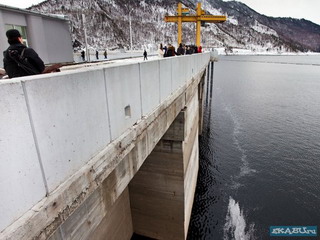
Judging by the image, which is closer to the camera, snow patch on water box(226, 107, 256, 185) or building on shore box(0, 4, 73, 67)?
building on shore box(0, 4, 73, 67)

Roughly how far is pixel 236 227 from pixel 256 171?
722 cm

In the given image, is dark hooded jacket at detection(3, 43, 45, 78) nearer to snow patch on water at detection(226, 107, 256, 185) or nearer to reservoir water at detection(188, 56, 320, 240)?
reservoir water at detection(188, 56, 320, 240)

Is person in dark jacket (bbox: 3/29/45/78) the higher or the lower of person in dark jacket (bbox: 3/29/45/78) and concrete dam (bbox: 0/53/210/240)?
the higher

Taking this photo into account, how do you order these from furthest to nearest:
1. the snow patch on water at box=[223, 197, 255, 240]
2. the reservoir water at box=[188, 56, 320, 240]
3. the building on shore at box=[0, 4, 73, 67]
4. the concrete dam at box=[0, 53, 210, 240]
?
the reservoir water at box=[188, 56, 320, 240], the snow patch on water at box=[223, 197, 255, 240], the building on shore at box=[0, 4, 73, 67], the concrete dam at box=[0, 53, 210, 240]

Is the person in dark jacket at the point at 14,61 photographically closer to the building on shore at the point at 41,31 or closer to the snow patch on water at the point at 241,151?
the building on shore at the point at 41,31

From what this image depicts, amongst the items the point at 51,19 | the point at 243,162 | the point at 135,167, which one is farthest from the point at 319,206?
the point at 51,19

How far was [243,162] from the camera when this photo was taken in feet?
70.3

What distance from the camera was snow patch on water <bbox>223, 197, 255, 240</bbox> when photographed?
13648 mm

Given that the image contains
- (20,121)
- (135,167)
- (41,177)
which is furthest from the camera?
(135,167)

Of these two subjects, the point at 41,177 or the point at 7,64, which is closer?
the point at 41,177

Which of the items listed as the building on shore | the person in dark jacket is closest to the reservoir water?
the person in dark jacket

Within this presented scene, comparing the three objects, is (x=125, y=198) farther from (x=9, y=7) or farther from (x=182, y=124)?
(x=9, y=7)

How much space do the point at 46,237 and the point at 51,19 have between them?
56.4 ft

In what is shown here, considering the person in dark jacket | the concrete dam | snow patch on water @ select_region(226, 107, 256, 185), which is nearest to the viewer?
the concrete dam
